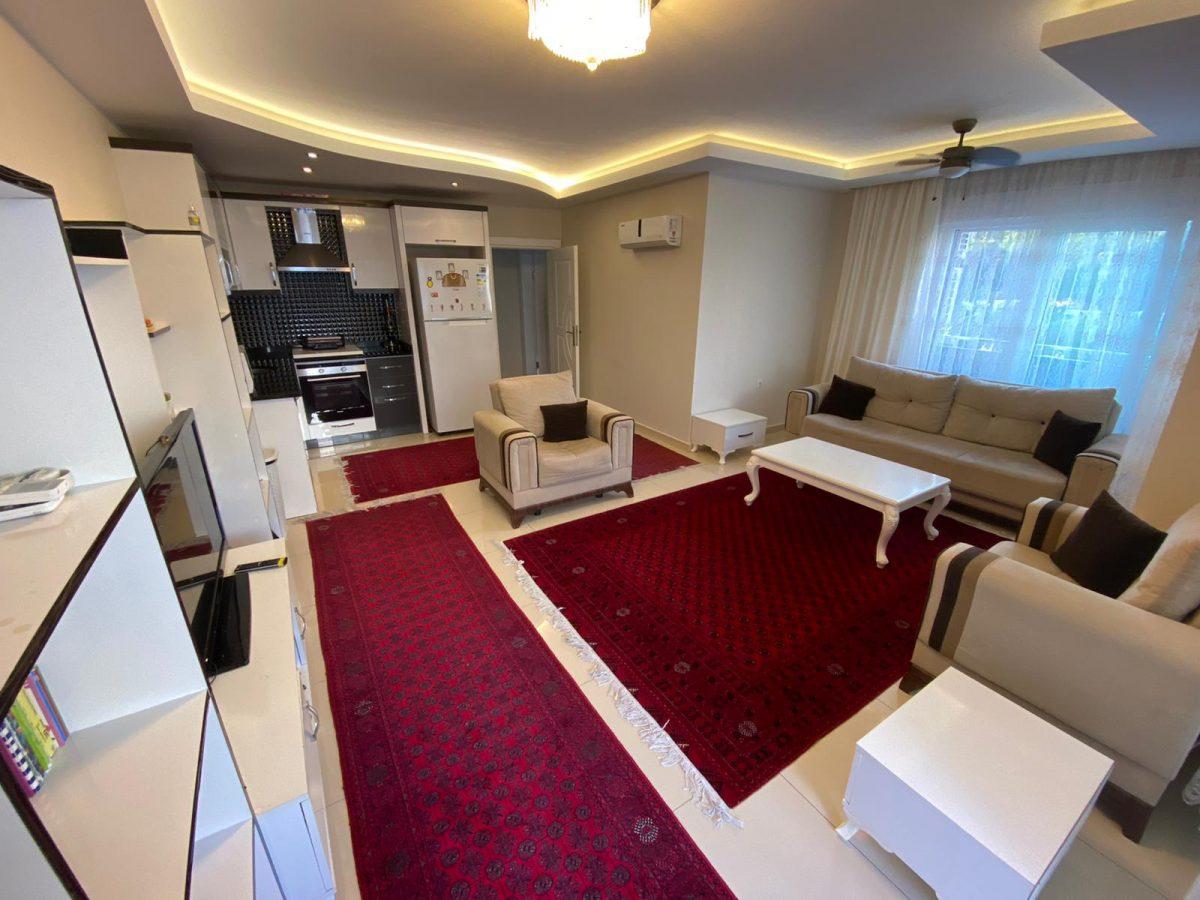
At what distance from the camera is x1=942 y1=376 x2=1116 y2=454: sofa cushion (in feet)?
10.5

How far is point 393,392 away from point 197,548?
3.51m

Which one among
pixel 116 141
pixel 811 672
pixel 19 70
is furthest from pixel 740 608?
pixel 116 141

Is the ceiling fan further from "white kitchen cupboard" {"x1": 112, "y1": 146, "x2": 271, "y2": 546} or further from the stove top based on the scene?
the stove top

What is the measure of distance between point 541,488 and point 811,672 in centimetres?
188

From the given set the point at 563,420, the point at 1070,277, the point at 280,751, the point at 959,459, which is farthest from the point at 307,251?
the point at 1070,277

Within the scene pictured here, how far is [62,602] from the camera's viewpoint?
0.56m

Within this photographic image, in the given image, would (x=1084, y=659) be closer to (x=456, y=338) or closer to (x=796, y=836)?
(x=796, y=836)

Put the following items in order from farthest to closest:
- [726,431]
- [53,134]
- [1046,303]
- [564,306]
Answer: [564,306]
[726,431]
[1046,303]
[53,134]

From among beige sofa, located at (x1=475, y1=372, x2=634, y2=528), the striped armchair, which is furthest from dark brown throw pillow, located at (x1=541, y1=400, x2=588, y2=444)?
the striped armchair

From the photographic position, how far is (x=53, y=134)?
5.90 feet

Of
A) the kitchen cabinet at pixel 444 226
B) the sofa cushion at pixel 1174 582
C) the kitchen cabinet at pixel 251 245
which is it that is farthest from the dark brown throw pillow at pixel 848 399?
the kitchen cabinet at pixel 251 245

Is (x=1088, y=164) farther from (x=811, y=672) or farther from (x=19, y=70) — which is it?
(x=19, y=70)

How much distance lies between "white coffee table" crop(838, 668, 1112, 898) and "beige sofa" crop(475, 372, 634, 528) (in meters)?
2.25

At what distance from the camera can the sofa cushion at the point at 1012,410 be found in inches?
125
